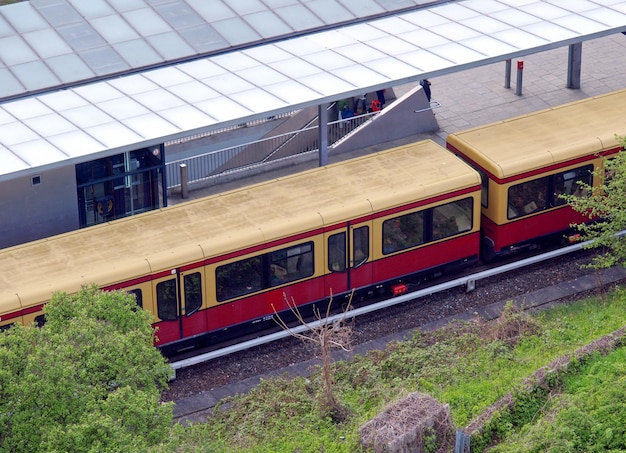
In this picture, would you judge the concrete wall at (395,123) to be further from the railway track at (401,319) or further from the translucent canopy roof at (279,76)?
the railway track at (401,319)

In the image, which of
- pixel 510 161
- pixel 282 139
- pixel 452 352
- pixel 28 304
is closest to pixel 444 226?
pixel 510 161

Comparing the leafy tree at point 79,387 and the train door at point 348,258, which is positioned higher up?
the leafy tree at point 79,387

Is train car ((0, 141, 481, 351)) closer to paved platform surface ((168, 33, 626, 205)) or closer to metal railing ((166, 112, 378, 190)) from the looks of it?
metal railing ((166, 112, 378, 190))

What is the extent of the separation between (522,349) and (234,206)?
22.2 ft

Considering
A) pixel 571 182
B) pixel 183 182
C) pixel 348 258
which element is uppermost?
pixel 571 182

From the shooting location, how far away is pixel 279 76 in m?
28.9

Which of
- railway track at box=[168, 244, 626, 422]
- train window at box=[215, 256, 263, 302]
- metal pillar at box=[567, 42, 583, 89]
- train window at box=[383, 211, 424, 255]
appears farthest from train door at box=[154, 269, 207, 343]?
metal pillar at box=[567, 42, 583, 89]

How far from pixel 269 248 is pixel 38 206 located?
19.4ft

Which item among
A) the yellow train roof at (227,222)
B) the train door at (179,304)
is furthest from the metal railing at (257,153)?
the train door at (179,304)

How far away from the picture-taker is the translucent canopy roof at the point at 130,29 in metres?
29.3

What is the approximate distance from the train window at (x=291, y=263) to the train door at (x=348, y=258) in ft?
1.49

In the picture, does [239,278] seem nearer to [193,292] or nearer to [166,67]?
[193,292]

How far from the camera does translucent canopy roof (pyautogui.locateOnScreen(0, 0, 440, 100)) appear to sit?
29266mm

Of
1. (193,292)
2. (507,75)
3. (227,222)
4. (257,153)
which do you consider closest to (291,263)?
(227,222)
